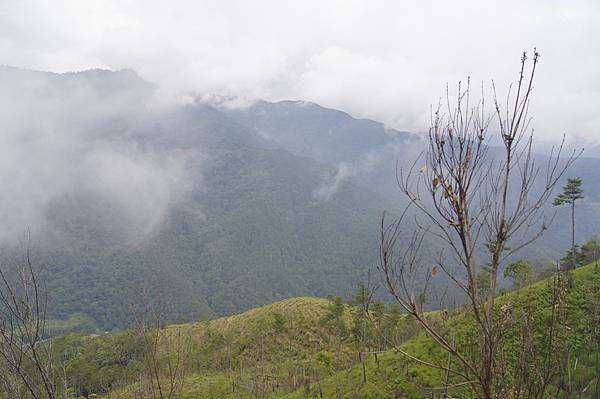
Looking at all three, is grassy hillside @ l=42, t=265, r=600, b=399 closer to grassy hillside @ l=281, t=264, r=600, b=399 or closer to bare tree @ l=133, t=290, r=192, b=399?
grassy hillside @ l=281, t=264, r=600, b=399

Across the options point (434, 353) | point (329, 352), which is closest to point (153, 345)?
point (434, 353)

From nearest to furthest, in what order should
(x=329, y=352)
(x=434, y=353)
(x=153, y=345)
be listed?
(x=153, y=345), (x=434, y=353), (x=329, y=352)

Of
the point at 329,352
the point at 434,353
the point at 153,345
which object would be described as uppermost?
the point at 153,345

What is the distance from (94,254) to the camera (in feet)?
624

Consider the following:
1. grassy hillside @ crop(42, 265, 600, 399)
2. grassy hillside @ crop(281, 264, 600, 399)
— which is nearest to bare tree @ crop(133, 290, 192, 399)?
grassy hillside @ crop(42, 265, 600, 399)

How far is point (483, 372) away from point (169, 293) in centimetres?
16883

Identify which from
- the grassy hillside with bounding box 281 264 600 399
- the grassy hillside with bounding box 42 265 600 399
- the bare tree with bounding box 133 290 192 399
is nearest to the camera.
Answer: the bare tree with bounding box 133 290 192 399

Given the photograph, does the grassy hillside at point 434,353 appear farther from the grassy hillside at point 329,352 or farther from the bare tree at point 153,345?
the bare tree at point 153,345

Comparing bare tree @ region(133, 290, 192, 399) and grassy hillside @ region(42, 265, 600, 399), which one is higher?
bare tree @ region(133, 290, 192, 399)

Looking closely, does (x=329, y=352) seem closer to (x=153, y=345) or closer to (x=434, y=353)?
(x=434, y=353)

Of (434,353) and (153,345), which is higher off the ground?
(153,345)

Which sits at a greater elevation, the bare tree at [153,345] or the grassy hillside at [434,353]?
the bare tree at [153,345]

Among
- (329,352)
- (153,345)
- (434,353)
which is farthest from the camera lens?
(329,352)

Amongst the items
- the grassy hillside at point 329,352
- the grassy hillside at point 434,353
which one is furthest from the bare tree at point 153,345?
the grassy hillside at point 434,353
